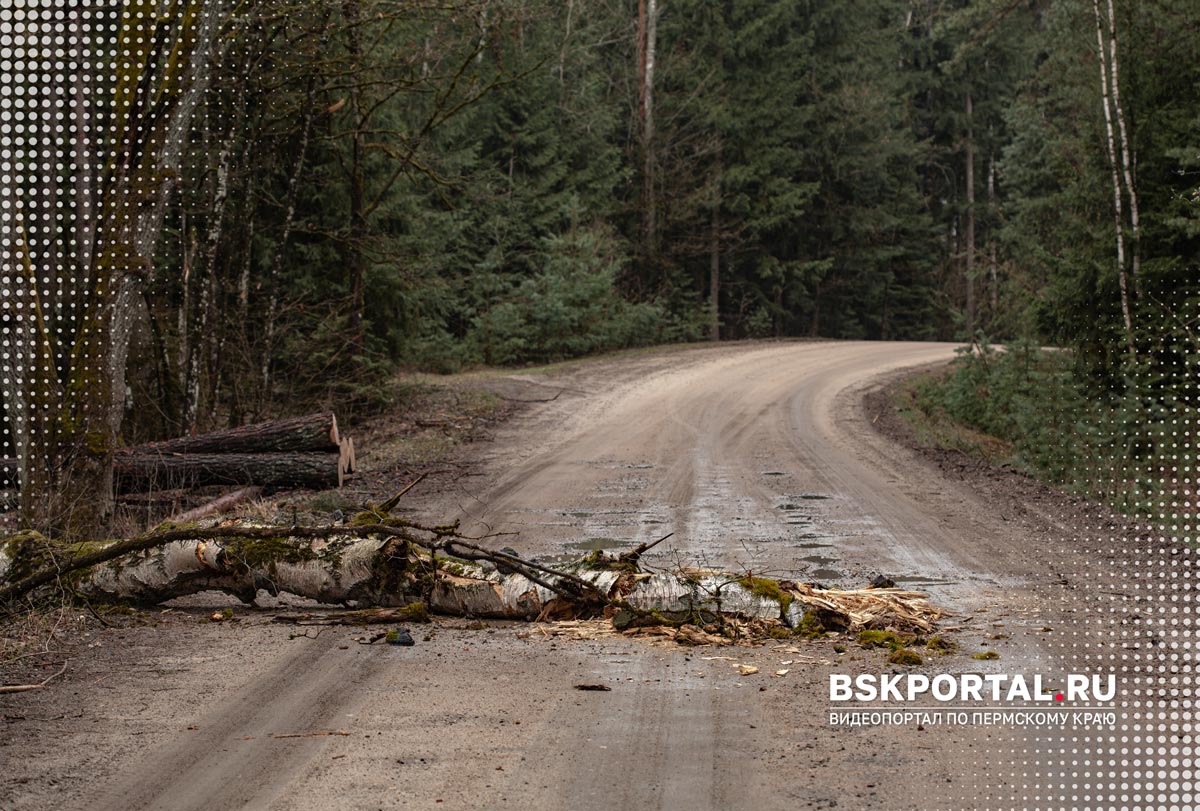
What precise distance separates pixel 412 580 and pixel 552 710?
7.00 feet

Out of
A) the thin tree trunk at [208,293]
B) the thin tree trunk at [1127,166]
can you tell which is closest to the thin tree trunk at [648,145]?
the thin tree trunk at [1127,166]

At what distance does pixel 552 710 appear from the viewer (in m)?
5.09

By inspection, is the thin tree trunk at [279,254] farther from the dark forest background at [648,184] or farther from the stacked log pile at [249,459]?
the stacked log pile at [249,459]

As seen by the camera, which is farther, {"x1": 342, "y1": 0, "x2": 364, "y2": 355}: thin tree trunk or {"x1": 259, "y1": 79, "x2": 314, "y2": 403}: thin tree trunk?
{"x1": 342, "y1": 0, "x2": 364, "y2": 355}: thin tree trunk

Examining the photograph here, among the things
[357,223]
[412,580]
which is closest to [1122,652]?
[412,580]

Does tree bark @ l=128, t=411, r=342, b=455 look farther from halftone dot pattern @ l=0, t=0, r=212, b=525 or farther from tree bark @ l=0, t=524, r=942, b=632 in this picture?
tree bark @ l=0, t=524, r=942, b=632

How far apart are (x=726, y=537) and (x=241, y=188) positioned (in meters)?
10.00

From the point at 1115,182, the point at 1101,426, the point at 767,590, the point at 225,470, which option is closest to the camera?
the point at 767,590

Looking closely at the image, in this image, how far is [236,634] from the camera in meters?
6.58

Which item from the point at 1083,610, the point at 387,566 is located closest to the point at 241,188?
the point at 387,566

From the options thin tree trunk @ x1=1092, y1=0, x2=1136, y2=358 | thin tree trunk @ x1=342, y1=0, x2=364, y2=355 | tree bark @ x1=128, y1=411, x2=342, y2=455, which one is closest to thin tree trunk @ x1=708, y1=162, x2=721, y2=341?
thin tree trunk @ x1=342, y1=0, x2=364, y2=355

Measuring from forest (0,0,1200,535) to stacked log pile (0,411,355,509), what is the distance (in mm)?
562

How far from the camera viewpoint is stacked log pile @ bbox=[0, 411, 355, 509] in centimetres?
1146

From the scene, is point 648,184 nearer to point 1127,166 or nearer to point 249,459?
point 1127,166
